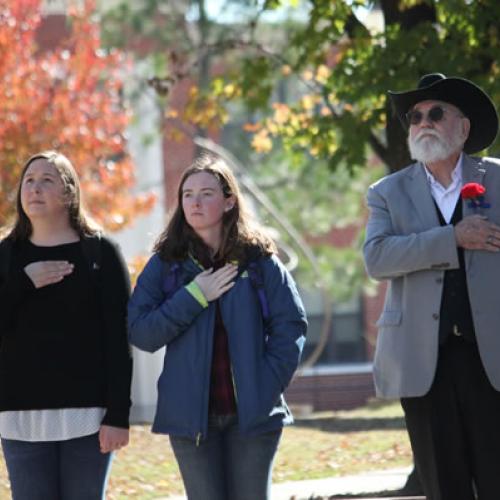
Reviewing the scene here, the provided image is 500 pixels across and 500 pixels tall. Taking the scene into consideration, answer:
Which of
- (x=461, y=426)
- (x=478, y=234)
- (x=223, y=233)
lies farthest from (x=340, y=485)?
(x=478, y=234)

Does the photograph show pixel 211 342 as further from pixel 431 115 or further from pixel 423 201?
pixel 431 115

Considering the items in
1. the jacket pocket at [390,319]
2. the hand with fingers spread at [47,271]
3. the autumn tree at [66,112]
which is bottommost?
the jacket pocket at [390,319]

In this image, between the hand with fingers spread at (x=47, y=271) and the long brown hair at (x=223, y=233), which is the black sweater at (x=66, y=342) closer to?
the hand with fingers spread at (x=47, y=271)

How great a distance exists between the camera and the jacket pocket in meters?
5.52

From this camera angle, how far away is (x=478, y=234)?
17.7 ft

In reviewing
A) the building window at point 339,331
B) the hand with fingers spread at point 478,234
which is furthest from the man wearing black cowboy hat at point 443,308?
the building window at point 339,331

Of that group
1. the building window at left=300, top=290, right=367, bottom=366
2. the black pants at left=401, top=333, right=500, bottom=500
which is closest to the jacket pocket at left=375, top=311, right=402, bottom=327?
the black pants at left=401, top=333, right=500, bottom=500

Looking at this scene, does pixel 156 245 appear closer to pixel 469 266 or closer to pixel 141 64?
pixel 469 266

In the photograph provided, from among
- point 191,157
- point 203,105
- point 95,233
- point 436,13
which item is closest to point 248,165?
point 191,157

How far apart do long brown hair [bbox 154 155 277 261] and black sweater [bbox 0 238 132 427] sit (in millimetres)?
306

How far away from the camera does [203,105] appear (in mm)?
12547

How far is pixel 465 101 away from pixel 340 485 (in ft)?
14.3

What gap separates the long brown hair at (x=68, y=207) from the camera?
5.65 metres

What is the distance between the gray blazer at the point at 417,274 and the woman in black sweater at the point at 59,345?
43.3 inches
